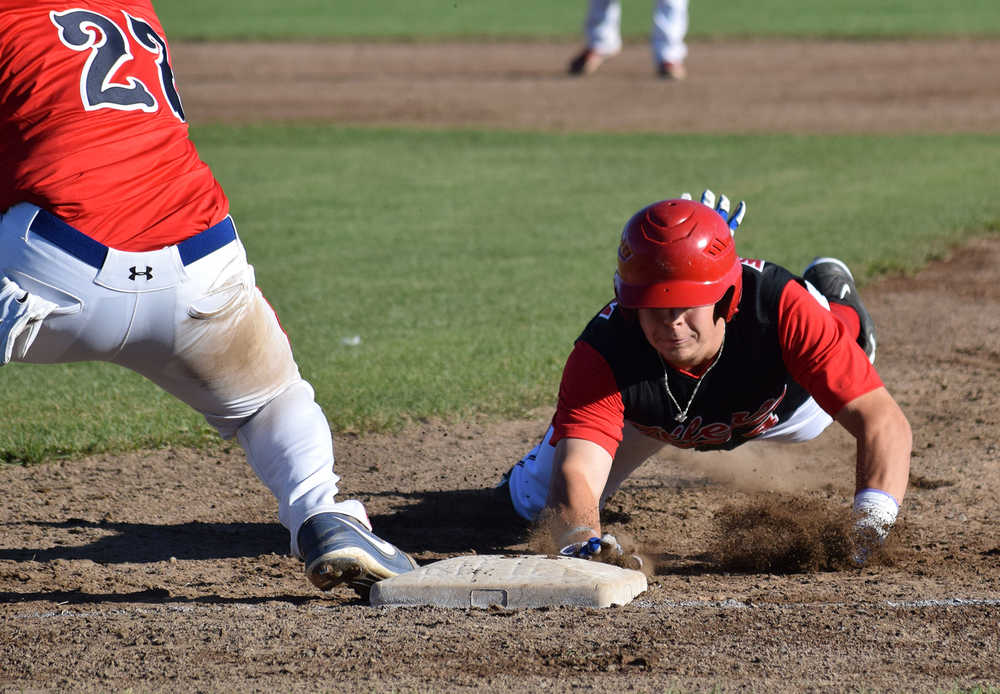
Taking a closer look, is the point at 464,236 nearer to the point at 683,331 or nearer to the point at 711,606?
the point at 683,331

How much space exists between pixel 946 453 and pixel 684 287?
7.03 feet

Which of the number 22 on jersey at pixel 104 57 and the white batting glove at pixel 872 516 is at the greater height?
the number 22 on jersey at pixel 104 57

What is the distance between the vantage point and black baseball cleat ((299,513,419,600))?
344 centimetres

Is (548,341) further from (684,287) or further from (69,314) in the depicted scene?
(69,314)

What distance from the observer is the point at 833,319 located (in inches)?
159

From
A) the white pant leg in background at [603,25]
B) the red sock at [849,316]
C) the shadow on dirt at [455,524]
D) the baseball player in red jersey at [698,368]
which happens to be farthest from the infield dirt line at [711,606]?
the white pant leg in background at [603,25]

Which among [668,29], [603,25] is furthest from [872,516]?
[603,25]

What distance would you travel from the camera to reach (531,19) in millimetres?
25547

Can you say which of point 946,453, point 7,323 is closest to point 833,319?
point 946,453

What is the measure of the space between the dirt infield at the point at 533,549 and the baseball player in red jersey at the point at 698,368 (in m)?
0.34

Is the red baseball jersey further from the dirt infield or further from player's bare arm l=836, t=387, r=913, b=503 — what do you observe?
player's bare arm l=836, t=387, r=913, b=503

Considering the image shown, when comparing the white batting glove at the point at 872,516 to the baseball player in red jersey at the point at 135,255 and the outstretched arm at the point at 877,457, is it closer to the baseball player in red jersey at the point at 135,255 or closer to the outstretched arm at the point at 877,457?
the outstretched arm at the point at 877,457

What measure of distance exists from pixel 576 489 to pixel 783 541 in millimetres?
718

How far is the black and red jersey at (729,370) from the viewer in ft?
12.9
